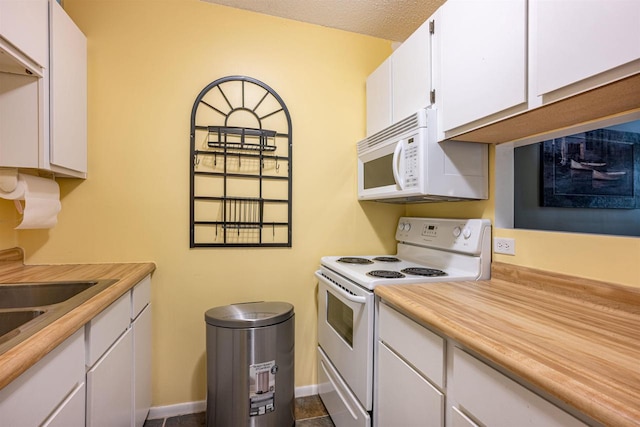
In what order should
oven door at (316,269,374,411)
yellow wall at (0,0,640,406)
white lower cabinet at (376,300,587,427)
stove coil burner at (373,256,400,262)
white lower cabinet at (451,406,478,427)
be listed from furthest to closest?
stove coil burner at (373,256,400,262) → yellow wall at (0,0,640,406) → oven door at (316,269,374,411) → white lower cabinet at (451,406,478,427) → white lower cabinet at (376,300,587,427)

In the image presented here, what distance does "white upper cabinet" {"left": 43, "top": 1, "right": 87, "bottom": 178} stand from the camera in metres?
1.38

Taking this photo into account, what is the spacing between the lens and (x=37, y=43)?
1.27 m

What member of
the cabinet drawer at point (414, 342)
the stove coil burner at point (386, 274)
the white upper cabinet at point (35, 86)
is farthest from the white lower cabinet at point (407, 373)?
the white upper cabinet at point (35, 86)

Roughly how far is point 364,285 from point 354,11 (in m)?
1.70

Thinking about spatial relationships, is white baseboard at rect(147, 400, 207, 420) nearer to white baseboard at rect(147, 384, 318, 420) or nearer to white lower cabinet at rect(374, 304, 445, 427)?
white baseboard at rect(147, 384, 318, 420)

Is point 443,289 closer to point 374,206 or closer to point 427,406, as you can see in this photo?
point 427,406

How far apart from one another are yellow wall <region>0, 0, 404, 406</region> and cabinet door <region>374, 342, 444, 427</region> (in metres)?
0.85

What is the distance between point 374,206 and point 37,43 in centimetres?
194

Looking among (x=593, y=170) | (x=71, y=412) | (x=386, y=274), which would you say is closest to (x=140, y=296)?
(x=71, y=412)

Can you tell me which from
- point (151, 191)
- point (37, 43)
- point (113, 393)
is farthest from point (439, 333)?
point (37, 43)

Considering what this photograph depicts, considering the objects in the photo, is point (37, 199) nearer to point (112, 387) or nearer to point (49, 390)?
point (112, 387)

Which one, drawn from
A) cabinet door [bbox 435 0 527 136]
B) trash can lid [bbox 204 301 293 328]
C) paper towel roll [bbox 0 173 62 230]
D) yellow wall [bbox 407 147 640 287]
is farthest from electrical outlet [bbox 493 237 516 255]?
paper towel roll [bbox 0 173 62 230]

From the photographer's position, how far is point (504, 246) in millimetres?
1492

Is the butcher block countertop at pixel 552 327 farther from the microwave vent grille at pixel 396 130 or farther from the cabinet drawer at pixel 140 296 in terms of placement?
the cabinet drawer at pixel 140 296
